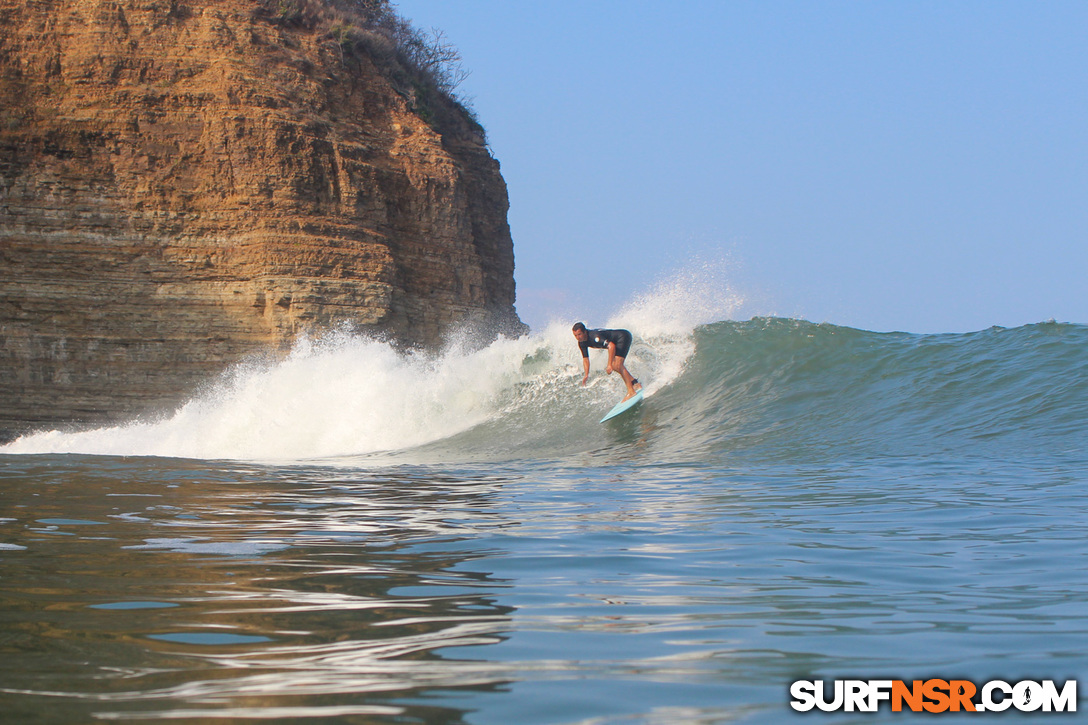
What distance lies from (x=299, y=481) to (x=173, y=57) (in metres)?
14.1

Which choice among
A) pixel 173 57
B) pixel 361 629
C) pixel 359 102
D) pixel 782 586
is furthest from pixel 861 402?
pixel 173 57

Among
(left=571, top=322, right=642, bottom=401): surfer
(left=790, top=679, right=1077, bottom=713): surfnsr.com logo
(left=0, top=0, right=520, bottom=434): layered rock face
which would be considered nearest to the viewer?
(left=790, top=679, right=1077, bottom=713): surfnsr.com logo

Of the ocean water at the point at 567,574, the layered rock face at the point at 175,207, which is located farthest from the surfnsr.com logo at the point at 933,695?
the layered rock face at the point at 175,207

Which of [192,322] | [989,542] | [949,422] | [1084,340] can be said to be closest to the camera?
[989,542]

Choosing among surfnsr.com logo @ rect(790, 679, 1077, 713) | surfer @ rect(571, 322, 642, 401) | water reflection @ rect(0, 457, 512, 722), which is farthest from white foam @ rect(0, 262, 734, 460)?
surfnsr.com logo @ rect(790, 679, 1077, 713)

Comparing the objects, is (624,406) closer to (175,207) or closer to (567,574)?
(567,574)

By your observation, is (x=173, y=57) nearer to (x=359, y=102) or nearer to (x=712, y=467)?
(x=359, y=102)

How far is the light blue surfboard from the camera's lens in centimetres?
1102

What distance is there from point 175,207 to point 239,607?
1622cm

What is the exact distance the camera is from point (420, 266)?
19125mm

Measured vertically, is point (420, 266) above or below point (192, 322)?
above

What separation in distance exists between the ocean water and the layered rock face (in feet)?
25.8

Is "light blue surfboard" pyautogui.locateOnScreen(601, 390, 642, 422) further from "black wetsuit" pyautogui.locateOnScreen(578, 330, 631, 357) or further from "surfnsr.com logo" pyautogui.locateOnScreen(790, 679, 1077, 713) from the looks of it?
"surfnsr.com logo" pyautogui.locateOnScreen(790, 679, 1077, 713)

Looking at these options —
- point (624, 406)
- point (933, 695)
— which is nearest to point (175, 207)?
point (624, 406)
